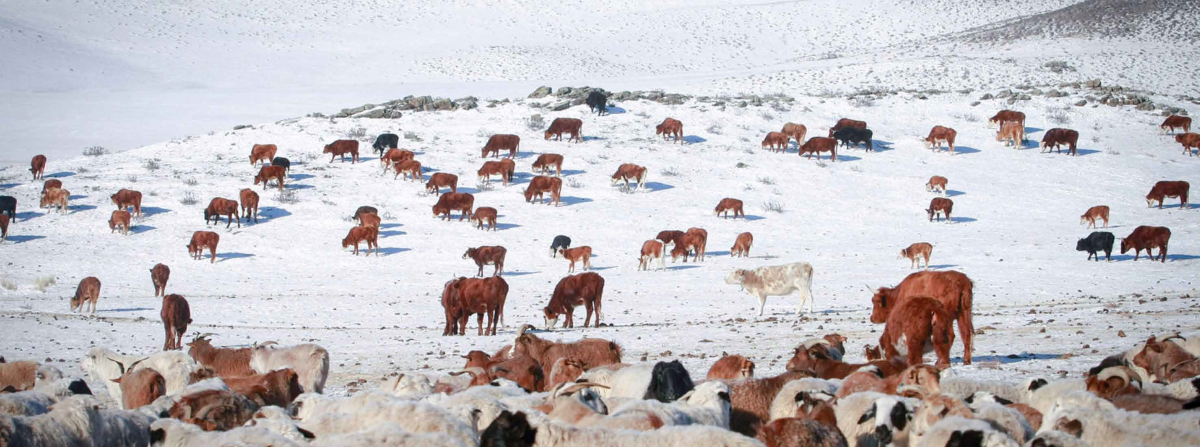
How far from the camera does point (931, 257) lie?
1088 inches

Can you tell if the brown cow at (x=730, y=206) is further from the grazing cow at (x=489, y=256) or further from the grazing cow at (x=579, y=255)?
the grazing cow at (x=489, y=256)

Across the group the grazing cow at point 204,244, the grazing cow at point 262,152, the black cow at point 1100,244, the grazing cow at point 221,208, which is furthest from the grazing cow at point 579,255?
the grazing cow at point 262,152

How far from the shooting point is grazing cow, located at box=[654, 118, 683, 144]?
45500 mm

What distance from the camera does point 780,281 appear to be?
21047 mm

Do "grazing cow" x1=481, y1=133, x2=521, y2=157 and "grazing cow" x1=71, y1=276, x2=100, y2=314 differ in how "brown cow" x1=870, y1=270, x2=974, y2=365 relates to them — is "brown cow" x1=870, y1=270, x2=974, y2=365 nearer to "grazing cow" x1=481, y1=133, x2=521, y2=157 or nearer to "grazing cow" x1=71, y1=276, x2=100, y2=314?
"grazing cow" x1=71, y1=276, x2=100, y2=314

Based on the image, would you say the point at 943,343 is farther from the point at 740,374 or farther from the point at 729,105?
the point at 729,105

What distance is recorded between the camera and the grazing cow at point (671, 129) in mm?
45500

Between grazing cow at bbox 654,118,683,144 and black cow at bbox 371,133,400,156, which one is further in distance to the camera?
grazing cow at bbox 654,118,683,144

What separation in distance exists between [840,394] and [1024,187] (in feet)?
114

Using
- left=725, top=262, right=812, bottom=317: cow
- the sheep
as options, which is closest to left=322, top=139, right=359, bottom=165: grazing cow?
left=725, top=262, right=812, bottom=317: cow

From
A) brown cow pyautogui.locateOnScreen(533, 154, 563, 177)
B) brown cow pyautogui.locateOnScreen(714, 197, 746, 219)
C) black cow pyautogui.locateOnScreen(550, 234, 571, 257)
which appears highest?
brown cow pyautogui.locateOnScreen(533, 154, 563, 177)

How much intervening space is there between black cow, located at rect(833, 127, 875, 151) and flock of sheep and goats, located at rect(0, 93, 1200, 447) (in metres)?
32.2

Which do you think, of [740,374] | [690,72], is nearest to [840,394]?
[740,374]

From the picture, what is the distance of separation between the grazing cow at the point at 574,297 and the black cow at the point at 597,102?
30965mm
